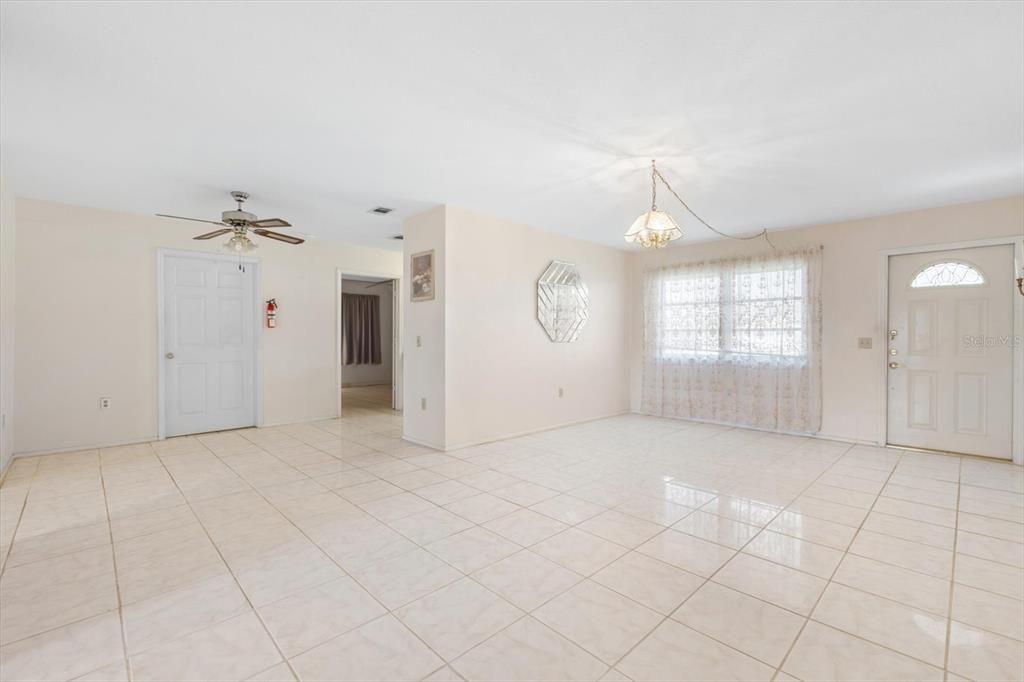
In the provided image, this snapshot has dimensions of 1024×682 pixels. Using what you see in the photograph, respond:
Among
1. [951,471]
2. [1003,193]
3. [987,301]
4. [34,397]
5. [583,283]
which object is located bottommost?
[951,471]

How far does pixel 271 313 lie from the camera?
18.5ft

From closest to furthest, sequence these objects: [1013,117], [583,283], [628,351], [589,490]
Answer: [1013,117] → [589,490] → [583,283] → [628,351]

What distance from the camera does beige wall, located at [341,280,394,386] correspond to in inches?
403

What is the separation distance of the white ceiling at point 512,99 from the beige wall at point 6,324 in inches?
10.1

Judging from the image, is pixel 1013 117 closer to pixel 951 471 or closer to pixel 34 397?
pixel 951 471

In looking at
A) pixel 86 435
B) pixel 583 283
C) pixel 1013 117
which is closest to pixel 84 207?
pixel 86 435

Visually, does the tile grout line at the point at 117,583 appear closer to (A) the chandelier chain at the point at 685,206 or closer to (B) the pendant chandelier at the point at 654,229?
(B) the pendant chandelier at the point at 654,229

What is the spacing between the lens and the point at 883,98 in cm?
243

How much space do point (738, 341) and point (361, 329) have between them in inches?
305

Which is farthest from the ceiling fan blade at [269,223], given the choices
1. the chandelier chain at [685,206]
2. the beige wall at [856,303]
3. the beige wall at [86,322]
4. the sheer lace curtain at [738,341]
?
the beige wall at [856,303]

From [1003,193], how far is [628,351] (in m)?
4.12

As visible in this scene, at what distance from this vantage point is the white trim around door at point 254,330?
16.1 feet

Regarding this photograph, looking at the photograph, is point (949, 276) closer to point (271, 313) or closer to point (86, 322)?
point (271, 313)

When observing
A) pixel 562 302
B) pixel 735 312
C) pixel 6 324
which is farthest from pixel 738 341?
pixel 6 324
